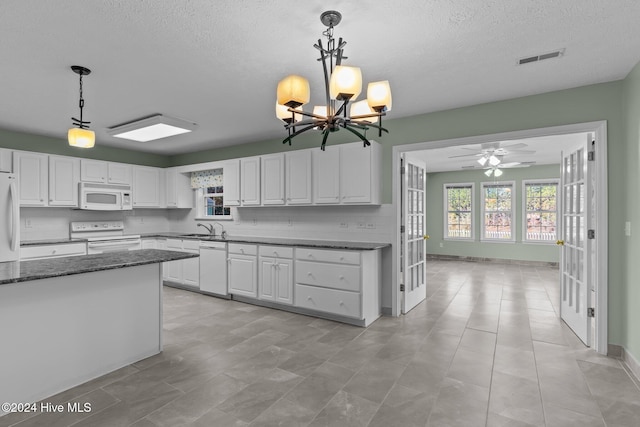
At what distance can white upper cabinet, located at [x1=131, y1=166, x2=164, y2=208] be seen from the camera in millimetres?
5793

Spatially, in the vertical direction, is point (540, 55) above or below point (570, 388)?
above

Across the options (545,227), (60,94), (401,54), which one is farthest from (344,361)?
(545,227)

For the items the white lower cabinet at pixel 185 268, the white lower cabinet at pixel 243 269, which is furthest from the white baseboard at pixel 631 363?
the white lower cabinet at pixel 185 268

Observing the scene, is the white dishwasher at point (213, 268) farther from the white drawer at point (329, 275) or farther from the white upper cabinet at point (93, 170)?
the white upper cabinet at point (93, 170)

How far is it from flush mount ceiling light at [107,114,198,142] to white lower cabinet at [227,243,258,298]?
171cm

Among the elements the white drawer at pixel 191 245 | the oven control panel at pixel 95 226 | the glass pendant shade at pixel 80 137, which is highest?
the glass pendant shade at pixel 80 137

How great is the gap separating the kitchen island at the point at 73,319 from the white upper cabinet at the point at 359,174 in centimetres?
209

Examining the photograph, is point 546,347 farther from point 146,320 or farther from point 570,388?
point 146,320

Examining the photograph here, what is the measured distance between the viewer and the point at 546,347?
3.07 meters

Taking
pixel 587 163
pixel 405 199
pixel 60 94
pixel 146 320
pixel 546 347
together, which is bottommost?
Answer: pixel 546 347

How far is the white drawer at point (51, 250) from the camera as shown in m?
4.26

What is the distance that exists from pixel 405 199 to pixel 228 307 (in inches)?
108

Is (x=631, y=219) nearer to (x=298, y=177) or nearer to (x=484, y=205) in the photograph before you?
(x=298, y=177)

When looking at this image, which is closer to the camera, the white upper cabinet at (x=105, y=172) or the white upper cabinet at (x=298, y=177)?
the white upper cabinet at (x=298, y=177)
